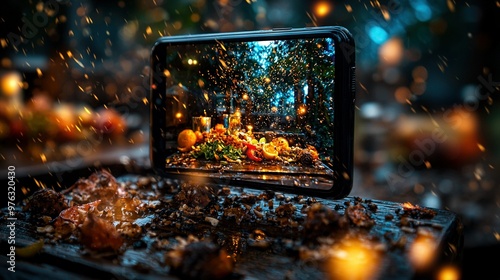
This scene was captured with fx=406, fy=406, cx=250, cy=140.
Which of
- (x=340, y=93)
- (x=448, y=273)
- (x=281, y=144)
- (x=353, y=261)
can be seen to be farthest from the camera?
(x=281, y=144)

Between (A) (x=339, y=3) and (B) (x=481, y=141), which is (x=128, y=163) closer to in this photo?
(A) (x=339, y=3)

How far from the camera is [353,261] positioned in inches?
64.7

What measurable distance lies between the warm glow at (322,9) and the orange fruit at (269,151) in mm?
7032

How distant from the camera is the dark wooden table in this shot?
1.58 meters

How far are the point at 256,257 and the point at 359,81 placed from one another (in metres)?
11.7

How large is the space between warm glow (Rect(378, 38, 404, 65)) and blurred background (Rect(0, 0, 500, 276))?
4 centimetres

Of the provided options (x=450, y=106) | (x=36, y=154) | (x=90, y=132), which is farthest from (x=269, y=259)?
(x=450, y=106)

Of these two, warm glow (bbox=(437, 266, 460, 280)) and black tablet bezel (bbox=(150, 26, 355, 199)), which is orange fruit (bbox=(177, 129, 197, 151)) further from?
warm glow (bbox=(437, 266, 460, 280))

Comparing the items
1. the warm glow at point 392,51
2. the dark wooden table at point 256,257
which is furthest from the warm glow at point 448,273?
the warm glow at point 392,51

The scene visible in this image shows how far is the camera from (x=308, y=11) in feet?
28.8

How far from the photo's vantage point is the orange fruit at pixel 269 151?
235 centimetres

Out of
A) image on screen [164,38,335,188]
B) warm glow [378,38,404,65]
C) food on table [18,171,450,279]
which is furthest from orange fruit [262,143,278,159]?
warm glow [378,38,404,65]

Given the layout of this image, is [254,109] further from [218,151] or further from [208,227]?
[208,227]

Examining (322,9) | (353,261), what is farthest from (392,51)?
(353,261)
